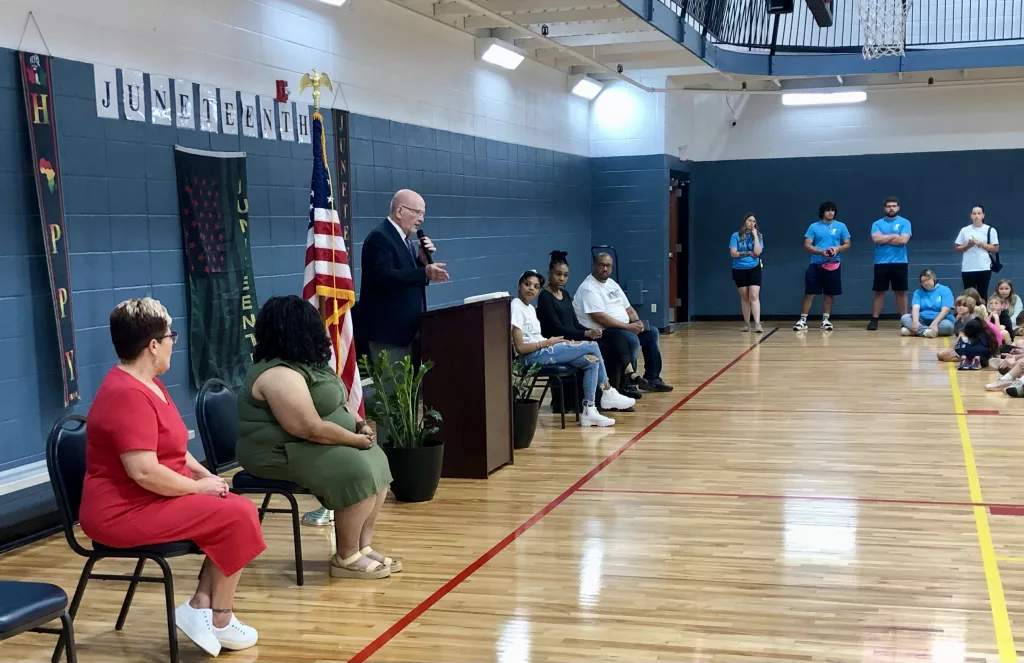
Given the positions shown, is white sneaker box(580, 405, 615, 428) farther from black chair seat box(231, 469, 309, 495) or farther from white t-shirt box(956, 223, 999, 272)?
white t-shirt box(956, 223, 999, 272)

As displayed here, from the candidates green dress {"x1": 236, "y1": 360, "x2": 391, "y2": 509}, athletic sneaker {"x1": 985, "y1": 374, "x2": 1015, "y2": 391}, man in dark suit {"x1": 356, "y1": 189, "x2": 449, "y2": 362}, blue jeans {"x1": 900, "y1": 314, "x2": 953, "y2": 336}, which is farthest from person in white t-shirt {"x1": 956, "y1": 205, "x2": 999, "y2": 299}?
green dress {"x1": 236, "y1": 360, "x2": 391, "y2": 509}

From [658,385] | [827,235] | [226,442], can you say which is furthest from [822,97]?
[226,442]

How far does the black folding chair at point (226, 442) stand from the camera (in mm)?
4113

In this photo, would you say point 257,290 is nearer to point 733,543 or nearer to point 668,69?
point 733,543

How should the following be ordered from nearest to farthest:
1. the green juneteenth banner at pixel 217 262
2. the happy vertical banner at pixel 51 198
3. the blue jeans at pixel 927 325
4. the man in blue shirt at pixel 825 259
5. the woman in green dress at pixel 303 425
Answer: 1. the woman in green dress at pixel 303 425
2. the happy vertical banner at pixel 51 198
3. the green juneteenth banner at pixel 217 262
4. the blue jeans at pixel 927 325
5. the man in blue shirt at pixel 825 259

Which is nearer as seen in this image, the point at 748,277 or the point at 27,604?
the point at 27,604

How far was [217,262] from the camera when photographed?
20.2ft

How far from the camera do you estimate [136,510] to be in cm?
Result: 324

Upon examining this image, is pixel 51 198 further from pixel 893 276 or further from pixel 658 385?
pixel 893 276

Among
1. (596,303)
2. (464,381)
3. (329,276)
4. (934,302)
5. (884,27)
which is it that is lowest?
(934,302)

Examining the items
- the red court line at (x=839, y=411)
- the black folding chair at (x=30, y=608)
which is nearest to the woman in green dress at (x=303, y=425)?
the black folding chair at (x=30, y=608)

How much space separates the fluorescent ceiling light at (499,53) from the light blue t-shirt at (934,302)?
5.59 meters

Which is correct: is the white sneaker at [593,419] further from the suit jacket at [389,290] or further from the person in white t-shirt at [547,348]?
the suit jacket at [389,290]

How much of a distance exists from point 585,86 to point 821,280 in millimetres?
3906
